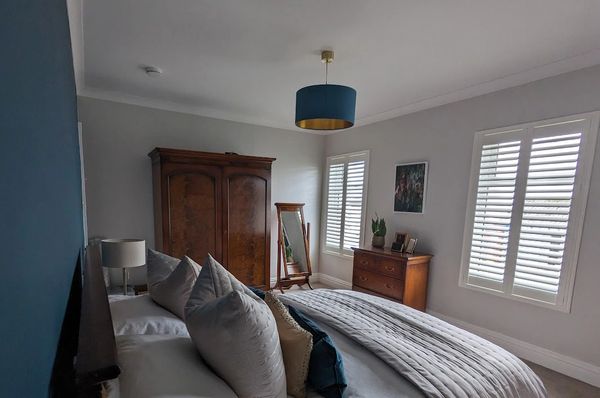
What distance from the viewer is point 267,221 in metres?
3.62

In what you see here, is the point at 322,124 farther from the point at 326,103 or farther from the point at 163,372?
the point at 163,372

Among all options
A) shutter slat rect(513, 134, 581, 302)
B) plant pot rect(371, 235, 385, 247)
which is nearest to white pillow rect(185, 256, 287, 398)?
shutter slat rect(513, 134, 581, 302)

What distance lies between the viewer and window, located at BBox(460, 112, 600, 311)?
2219mm

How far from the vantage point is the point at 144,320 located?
1314mm

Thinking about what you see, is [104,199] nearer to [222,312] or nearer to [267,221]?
[267,221]

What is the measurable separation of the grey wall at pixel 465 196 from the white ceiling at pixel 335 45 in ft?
0.59

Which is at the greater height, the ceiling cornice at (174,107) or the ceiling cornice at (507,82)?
the ceiling cornice at (507,82)

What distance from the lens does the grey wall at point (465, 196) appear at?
2174mm

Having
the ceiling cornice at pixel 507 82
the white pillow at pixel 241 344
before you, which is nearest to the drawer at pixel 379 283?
the ceiling cornice at pixel 507 82

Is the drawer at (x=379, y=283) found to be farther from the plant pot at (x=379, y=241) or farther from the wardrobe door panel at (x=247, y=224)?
the wardrobe door panel at (x=247, y=224)

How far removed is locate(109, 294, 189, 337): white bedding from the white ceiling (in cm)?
171

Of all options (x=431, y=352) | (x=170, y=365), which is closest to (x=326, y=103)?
(x=431, y=352)

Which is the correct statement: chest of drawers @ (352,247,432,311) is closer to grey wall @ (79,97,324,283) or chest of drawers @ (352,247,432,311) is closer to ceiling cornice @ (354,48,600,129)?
ceiling cornice @ (354,48,600,129)

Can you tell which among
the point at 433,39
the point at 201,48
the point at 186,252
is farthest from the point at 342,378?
the point at 186,252
